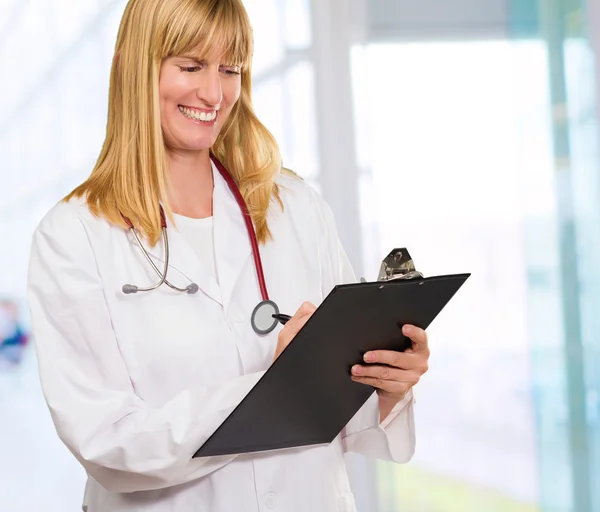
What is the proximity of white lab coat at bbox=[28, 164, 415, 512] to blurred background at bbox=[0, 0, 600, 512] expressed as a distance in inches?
53.1

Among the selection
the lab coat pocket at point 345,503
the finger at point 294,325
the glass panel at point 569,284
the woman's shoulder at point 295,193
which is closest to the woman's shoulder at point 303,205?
the woman's shoulder at point 295,193

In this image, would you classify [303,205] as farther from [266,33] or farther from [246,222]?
[266,33]

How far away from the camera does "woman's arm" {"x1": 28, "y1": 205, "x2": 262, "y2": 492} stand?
1.09 metres

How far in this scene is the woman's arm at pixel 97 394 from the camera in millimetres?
1091

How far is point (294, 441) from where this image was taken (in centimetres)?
119

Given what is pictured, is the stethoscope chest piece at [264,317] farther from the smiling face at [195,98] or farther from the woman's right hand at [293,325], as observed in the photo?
the smiling face at [195,98]

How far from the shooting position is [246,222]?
1.33 metres

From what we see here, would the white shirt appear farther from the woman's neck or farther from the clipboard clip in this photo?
the clipboard clip

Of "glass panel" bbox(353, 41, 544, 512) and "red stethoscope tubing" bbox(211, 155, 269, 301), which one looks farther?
"glass panel" bbox(353, 41, 544, 512)

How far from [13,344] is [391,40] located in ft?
5.12

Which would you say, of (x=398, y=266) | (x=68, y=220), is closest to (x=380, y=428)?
(x=398, y=266)

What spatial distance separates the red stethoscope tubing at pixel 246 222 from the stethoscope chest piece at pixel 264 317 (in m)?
0.02

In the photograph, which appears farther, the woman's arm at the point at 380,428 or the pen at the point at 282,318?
the woman's arm at the point at 380,428

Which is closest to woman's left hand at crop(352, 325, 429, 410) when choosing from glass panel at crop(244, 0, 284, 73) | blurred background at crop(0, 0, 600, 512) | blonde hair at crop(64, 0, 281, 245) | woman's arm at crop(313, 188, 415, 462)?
woman's arm at crop(313, 188, 415, 462)
